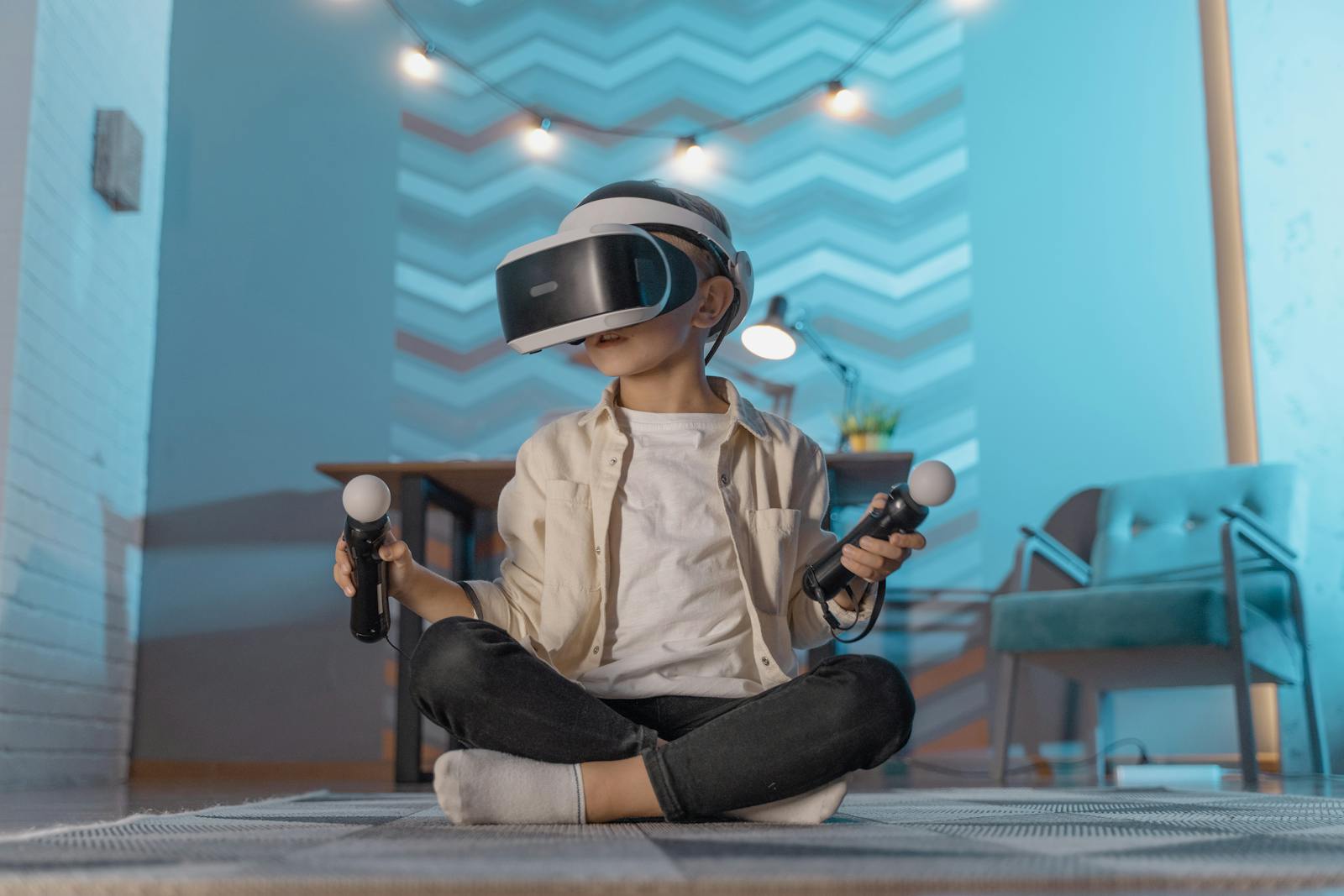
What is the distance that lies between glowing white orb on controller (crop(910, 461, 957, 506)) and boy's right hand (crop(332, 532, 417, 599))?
479 mm

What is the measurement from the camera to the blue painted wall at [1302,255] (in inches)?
135

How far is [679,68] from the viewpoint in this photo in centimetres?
377

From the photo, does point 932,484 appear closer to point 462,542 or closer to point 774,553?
point 774,553

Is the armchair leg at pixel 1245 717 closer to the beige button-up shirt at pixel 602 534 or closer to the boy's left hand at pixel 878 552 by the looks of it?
the beige button-up shirt at pixel 602 534

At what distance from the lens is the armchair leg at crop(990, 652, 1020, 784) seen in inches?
116

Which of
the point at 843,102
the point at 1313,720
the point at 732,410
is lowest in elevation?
the point at 1313,720

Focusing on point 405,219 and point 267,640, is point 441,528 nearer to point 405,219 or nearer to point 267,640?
point 267,640

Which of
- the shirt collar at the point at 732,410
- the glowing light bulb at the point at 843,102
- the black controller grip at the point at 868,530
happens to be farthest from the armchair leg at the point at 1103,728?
the black controller grip at the point at 868,530

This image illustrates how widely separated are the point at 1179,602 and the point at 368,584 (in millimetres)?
1983

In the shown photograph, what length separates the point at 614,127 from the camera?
3.74 meters

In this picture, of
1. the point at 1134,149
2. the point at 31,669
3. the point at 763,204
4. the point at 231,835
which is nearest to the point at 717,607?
the point at 231,835

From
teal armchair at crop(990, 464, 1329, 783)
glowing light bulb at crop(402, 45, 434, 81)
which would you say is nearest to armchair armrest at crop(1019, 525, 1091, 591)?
teal armchair at crop(990, 464, 1329, 783)

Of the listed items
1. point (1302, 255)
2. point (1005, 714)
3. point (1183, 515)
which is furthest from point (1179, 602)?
point (1302, 255)

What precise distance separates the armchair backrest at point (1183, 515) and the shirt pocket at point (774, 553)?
201 cm
